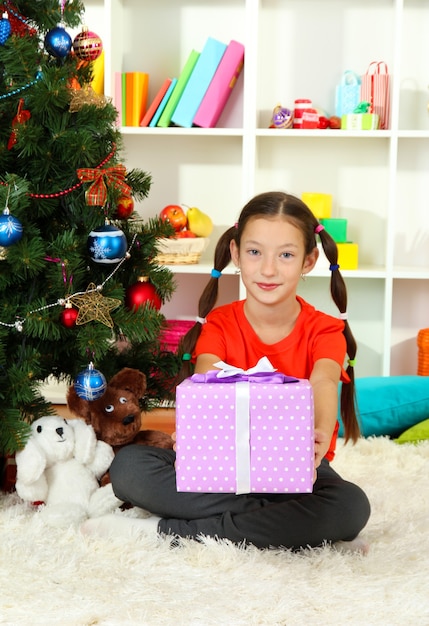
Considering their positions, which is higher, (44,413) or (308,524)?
(44,413)

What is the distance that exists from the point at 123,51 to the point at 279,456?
2.00 meters

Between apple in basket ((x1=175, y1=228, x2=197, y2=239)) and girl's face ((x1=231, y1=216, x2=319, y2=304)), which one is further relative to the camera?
apple in basket ((x1=175, y1=228, x2=197, y2=239))

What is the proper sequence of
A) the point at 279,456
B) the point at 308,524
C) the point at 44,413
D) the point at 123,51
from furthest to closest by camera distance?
the point at 123,51, the point at 44,413, the point at 308,524, the point at 279,456

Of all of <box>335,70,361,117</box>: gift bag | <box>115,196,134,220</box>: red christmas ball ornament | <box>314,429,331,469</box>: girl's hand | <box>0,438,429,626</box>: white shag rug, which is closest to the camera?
<box>0,438,429,626</box>: white shag rug

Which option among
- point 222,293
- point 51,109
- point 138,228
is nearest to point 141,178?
point 138,228

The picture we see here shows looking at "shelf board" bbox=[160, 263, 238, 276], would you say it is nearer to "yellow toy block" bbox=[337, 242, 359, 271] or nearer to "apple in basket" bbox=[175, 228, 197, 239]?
"apple in basket" bbox=[175, 228, 197, 239]

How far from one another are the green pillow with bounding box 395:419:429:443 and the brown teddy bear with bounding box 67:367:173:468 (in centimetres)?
74

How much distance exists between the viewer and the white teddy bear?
157 centimetres

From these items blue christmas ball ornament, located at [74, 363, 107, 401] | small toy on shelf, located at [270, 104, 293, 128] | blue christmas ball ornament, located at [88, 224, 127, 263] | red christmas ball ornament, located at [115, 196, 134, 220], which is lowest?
blue christmas ball ornament, located at [74, 363, 107, 401]

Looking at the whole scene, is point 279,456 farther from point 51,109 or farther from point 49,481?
point 51,109

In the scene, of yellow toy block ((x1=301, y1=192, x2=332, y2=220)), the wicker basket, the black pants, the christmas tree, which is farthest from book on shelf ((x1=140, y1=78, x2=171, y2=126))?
the black pants

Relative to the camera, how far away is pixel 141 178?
177 centimetres

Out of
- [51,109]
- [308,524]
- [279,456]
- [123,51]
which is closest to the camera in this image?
[279,456]

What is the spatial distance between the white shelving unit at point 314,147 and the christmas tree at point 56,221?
3.79 ft
